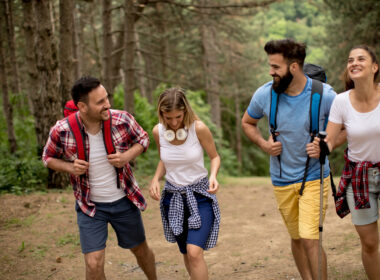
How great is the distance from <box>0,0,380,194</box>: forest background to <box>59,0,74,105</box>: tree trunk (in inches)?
0.8

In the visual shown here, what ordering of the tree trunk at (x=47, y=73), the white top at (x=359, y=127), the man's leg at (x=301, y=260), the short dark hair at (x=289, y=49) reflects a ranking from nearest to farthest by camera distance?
the white top at (x=359, y=127) < the short dark hair at (x=289, y=49) < the man's leg at (x=301, y=260) < the tree trunk at (x=47, y=73)

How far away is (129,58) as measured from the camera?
1117cm

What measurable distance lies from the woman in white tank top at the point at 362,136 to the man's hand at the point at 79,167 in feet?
7.00

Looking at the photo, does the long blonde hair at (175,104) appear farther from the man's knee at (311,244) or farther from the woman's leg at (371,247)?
the woman's leg at (371,247)

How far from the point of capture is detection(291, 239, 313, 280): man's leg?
4.26 metres

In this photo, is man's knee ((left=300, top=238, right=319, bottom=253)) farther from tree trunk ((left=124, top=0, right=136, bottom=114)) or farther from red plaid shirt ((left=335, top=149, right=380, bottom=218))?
tree trunk ((left=124, top=0, right=136, bottom=114))

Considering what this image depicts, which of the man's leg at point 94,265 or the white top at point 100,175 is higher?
the white top at point 100,175

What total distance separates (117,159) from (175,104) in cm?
73

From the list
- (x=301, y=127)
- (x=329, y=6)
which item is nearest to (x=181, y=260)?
(x=301, y=127)

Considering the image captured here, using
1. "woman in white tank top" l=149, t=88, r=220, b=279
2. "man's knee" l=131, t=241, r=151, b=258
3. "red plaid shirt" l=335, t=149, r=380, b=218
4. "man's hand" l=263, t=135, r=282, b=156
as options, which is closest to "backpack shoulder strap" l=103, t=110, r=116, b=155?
"woman in white tank top" l=149, t=88, r=220, b=279

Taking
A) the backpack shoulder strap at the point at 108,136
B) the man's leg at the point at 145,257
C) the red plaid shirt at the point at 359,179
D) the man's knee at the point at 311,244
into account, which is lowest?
the man's leg at the point at 145,257

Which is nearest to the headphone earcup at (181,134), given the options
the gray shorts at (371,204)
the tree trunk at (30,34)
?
the gray shorts at (371,204)

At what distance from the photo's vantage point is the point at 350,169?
375cm

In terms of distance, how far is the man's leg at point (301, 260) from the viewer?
4.26 metres
